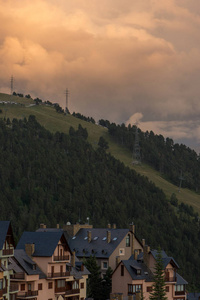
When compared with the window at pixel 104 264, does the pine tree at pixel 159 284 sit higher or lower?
lower

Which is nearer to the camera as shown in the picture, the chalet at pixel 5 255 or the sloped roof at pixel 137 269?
the chalet at pixel 5 255

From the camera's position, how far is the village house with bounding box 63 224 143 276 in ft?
405

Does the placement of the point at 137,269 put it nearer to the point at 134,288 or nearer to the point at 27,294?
the point at 134,288

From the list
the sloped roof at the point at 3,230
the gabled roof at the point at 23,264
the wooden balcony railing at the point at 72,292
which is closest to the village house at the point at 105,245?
the wooden balcony railing at the point at 72,292

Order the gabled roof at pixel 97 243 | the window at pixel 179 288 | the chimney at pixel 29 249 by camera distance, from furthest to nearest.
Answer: the gabled roof at pixel 97 243 < the window at pixel 179 288 < the chimney at pixel 29 249

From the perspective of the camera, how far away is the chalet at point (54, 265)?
335ft

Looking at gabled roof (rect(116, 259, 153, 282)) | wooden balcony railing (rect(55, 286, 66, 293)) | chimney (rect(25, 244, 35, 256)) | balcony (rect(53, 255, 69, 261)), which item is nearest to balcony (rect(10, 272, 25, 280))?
chimney (rect(25, 244, 35, 256))

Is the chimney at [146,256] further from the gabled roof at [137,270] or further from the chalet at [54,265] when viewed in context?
the chalet at [54,265]

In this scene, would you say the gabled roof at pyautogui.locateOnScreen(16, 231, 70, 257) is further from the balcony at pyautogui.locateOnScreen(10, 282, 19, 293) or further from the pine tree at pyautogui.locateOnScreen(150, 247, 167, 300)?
the pine tree at pyautogui.locateOnScreen(150, 247, 167, 300)

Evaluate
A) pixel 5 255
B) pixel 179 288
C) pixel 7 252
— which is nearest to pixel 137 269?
pixel 179 288

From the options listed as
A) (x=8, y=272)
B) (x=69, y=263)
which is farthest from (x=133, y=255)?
(x=8, y=272)

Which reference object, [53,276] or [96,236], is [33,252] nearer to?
[53,276]

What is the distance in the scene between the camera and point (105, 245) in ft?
411

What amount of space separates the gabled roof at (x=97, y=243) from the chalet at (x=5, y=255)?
106ft
